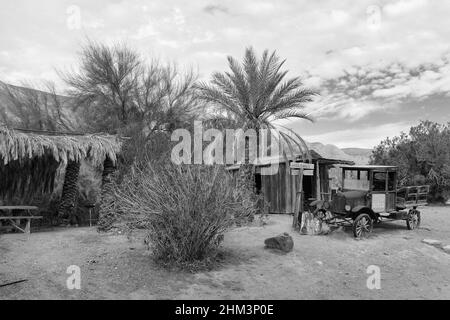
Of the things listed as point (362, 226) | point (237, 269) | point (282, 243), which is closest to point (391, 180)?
point (362, 226)

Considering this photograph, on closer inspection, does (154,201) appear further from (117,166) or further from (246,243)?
(117,166)

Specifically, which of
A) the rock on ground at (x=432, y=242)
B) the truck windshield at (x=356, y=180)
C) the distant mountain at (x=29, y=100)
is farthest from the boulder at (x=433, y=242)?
the distant mountain at (x=29, y=100)

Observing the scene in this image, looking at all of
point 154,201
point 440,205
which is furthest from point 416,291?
point 440,205

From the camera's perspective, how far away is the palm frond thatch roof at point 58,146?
10141 millimetres

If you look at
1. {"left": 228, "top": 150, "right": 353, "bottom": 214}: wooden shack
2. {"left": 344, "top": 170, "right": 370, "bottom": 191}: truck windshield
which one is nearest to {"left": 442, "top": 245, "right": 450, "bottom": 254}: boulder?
{"left": 344, "top": 170, "right": 370, "bottom": 191}: truck windshield

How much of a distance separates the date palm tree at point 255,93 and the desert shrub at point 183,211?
28.7 ft

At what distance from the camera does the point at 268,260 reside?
8141 millimetres

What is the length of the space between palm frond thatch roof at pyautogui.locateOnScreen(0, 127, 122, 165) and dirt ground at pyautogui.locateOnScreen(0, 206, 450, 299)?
7.27 ft

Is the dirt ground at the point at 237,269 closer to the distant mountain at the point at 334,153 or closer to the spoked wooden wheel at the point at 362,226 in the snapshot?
the spoked wooden wheel at the point at 362,226

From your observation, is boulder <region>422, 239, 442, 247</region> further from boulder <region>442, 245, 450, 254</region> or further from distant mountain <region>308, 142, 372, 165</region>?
distant mountain <region>308, 142, 372, 165</region>

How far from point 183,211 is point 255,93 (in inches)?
383

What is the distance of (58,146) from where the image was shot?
36.2 ft

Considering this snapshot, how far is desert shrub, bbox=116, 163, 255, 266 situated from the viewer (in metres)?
7.10

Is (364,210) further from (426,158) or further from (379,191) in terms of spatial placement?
(426,158)
